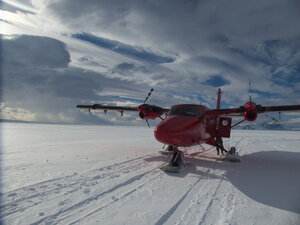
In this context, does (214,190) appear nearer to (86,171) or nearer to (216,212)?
(216,212)

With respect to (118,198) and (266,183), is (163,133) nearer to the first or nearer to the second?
(118,198)

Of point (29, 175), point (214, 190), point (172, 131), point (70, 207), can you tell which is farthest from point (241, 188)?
point (29, 175)

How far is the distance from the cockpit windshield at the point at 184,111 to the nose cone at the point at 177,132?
54cm

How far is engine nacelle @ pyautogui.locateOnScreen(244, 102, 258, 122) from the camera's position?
11870 mm

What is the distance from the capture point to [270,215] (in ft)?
15.4

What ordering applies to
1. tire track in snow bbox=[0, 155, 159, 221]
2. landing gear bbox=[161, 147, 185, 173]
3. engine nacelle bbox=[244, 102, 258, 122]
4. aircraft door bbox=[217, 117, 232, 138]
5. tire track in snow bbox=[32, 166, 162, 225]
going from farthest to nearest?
aircraft door bbox=[217, 117, 232, 138]
engine nacelle bbox=[244, 102, 258, 122]
landing gear bbox=[161, 147, 185, 173]
tire track in snow bbox=[0, 155, 159, 221]
tire track in snow bbox=[32, 166, 162, 225]

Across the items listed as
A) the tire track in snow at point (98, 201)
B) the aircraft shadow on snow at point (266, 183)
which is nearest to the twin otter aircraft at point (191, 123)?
the aircraft shadow on snow at point (266, 183)

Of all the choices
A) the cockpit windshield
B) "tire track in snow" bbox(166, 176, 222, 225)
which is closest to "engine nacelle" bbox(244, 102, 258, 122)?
the cockpit windshield

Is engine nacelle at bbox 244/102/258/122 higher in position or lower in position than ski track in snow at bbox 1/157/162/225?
higher

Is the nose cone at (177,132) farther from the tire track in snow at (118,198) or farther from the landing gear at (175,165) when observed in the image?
the tire track in snow at (118,198)

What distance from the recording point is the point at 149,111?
1478 cm

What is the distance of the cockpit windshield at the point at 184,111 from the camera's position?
10.5 metres

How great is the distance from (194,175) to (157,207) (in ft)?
12.1

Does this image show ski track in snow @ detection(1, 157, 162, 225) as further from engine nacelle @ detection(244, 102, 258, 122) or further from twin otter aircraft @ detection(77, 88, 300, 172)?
engine nacelle @ detection(244, 102, 258, 122)
